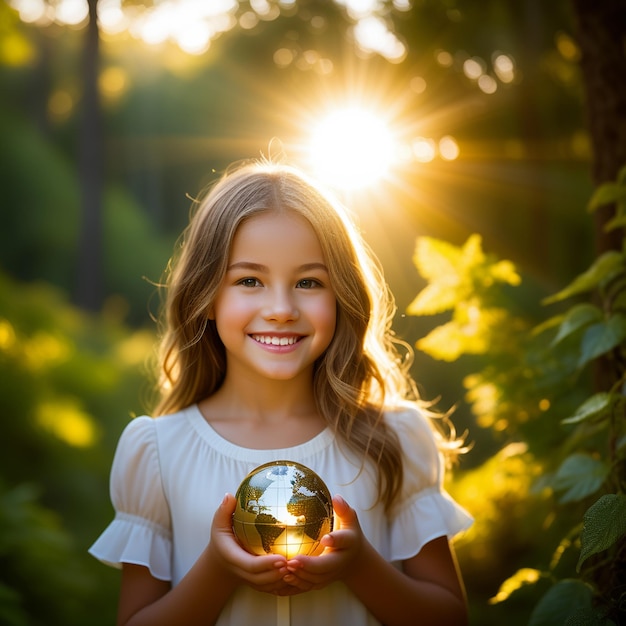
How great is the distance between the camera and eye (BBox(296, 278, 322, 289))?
243 centimetres

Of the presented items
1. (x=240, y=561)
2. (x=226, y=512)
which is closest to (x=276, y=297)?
(x=226, y=512)

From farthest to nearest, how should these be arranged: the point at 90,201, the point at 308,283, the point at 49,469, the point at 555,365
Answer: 1. the point at 90,201
2. the point at 49,469
3. the point at 555,365
4. the point at 308,283

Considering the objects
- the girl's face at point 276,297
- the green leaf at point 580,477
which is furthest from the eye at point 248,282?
the green leaf at point 580,477

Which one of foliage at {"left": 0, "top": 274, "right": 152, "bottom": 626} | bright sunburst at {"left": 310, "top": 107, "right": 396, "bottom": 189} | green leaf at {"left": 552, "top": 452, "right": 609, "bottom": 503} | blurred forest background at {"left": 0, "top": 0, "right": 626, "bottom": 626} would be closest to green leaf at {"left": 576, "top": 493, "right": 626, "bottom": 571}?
blurred forest background at {"left": 0, "top": 0, "right": 626, "bottom": 626}

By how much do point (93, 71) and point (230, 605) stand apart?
9.57 metres

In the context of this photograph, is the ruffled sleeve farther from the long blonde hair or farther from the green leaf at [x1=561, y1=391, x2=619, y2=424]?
the green leaf at [x1=561, y1=391, x2=619, y2=424]

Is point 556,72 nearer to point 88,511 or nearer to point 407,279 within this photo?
point 407,279

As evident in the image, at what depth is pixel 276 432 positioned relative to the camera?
8.30 ft

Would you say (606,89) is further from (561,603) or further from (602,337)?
(561,603)

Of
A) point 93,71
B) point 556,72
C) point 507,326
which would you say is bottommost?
point 507,326

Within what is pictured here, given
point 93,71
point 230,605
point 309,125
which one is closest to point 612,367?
point 230,605

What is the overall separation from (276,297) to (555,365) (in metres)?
1.11

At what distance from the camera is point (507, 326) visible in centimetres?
293

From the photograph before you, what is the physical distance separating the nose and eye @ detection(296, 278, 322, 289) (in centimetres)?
8
